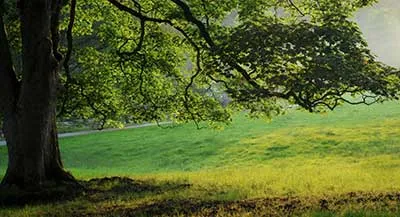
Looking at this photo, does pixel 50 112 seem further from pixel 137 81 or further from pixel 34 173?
pixel 137 81

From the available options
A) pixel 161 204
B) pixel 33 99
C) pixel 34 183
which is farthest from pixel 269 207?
pixel 33 99

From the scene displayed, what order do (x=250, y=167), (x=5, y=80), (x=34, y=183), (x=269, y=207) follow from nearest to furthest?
(x=269, y=207) < (x=34, y=183) < (x=5, y=80) < (x=250, y=167)

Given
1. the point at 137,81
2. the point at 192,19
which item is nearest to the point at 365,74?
the point at 192,19

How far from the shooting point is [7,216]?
11.1m

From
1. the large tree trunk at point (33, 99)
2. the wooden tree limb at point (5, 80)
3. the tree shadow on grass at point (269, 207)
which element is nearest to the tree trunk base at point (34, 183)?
the large tree trunk at point (33, 99)

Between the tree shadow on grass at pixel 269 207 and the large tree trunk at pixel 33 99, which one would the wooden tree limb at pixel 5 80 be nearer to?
the large tree trunk at pixel 33 99

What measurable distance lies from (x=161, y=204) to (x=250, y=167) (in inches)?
679

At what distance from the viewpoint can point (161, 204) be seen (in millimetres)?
11836

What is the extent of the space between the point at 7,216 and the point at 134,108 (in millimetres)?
12357

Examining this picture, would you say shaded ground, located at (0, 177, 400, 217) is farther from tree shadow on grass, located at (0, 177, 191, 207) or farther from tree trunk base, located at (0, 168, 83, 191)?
tree trunk base, located at (0, 168, 83, 191)

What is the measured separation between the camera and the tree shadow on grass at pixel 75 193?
44.1 feet

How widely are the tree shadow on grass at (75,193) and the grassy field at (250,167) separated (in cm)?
10

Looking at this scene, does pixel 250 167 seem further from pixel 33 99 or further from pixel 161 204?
pixel 161 204

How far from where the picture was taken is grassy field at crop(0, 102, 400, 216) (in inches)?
438
